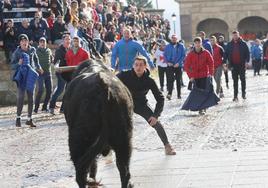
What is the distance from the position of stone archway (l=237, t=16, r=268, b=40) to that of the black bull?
207 feet

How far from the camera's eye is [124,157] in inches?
283

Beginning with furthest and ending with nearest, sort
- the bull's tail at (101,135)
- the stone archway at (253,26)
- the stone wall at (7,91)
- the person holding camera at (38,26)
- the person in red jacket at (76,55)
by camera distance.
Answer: the stone archway at (253,26)
the stone wall at (7,91)
the person holding camera at (38,26)
the person in red jacket at (76,55)
the bull's tail at (101,135)

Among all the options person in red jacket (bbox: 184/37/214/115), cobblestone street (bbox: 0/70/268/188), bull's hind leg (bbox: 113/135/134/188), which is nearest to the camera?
bull's hind leg (bbox: 113/135/134/188)

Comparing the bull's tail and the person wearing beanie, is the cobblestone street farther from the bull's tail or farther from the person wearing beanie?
the person wearing beanie

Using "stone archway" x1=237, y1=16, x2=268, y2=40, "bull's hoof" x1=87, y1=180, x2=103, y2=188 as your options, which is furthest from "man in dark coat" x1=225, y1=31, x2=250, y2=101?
"stone archway" x1=237, y1=16, x2=268, y2=40

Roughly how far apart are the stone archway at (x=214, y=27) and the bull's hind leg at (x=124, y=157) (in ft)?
207

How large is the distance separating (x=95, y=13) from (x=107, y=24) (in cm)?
139

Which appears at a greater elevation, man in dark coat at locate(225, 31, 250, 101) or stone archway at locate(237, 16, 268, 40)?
man in dark coat at locate(225, 31, 250, 101)

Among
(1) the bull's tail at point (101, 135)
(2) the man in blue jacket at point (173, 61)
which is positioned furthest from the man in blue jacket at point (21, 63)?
(1) the bull's tail at point (101, 135)

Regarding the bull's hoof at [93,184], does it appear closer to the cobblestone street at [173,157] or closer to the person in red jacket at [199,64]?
the cobblestone street at [173,157]

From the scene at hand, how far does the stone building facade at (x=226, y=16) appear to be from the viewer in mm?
68312

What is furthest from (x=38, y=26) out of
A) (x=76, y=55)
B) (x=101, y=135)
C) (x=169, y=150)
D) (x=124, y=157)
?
(x=101, y=135)

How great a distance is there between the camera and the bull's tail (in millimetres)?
6891

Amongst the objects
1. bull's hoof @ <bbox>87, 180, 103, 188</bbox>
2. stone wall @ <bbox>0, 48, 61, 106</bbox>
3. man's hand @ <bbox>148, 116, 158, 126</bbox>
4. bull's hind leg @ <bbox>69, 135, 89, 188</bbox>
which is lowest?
stone wall @ <bbox>0, 48, 61, 106</bbox>
